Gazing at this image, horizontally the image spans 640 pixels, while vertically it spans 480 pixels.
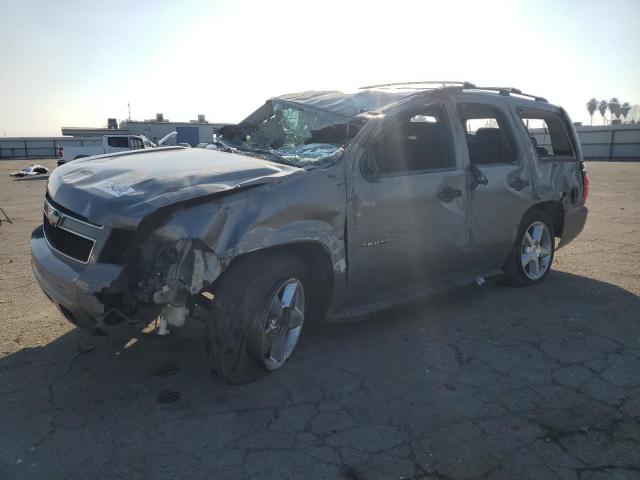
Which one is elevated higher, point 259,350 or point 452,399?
point 259,350

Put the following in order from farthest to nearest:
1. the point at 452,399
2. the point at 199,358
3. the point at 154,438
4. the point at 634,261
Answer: the point at 634,261, the point at 199,358, the point at 452,399, the point at 154,438

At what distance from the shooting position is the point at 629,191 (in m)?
14.1

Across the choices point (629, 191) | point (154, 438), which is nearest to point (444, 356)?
point (154, 438)

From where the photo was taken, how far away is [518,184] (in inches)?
192

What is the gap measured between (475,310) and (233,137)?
2758 mm

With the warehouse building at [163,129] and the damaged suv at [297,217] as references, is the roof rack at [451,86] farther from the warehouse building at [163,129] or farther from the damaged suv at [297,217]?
the warehouse building at [163,129]

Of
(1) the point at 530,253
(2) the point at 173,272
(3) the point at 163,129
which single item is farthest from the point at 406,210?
(3) the point at 163,129

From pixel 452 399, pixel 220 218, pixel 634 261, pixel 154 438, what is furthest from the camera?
pixel 634 261

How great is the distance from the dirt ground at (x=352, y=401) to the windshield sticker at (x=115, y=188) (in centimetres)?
102

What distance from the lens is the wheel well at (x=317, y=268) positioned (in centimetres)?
331

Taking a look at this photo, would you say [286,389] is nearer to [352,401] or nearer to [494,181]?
[352,401]

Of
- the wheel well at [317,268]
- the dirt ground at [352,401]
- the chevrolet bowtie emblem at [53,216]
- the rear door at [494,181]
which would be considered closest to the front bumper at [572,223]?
the rear door at [494,181]

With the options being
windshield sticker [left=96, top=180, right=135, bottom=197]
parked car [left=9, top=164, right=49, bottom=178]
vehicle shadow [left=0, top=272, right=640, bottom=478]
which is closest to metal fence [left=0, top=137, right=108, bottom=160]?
parked car [left=9, top=164, right=49, bottom=178]

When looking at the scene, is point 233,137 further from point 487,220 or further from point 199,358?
point 487,220
